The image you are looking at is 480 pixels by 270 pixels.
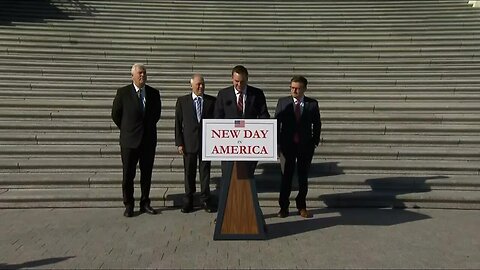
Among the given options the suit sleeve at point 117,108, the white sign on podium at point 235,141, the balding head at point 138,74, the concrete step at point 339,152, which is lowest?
the concrete step at point 339,152

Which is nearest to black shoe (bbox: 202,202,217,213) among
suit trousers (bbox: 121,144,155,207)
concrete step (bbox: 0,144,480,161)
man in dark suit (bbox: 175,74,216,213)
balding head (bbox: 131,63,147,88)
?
man in dark suit (bbox: 175,74,216,213)

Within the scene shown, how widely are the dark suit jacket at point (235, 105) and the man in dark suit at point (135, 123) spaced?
32.6 inches

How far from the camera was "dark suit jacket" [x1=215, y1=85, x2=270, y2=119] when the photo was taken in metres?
4.25

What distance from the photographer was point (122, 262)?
3.40m

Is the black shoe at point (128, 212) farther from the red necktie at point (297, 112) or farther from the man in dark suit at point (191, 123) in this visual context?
the red necktie at point (297, 112)

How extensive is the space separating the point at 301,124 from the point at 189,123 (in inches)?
52.0

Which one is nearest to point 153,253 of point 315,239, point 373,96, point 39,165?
point 315,239

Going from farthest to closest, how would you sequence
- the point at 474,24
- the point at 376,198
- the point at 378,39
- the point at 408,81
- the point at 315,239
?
1. the point at 474,24
2. the point at 378,39
3. the point at 408,81
4. the point at 376,198
5. the point at 315,239

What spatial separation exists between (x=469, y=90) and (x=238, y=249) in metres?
6.15

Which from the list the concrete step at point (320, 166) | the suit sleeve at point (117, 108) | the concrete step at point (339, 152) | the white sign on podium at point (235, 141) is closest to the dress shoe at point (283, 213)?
the white sign on podium at point (235, 141)

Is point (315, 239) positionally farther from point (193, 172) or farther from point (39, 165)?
point (39, 165)

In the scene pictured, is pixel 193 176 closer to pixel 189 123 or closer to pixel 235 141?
pixel 189 123

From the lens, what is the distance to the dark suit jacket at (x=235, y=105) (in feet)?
13.9

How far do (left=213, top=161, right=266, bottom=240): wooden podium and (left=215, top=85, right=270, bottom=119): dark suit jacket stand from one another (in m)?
0.60
